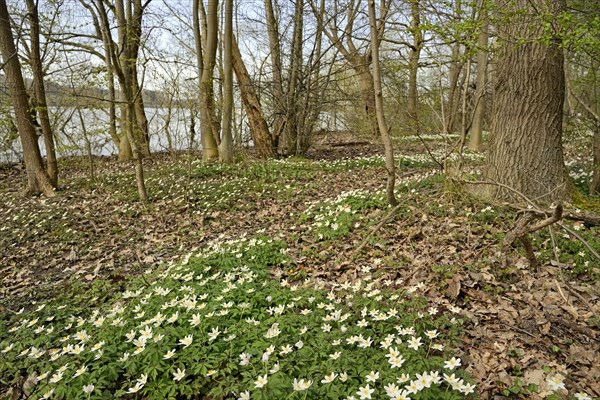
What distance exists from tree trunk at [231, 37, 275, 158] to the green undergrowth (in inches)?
338

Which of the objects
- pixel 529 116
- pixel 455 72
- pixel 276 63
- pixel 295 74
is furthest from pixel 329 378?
pixel 455 72

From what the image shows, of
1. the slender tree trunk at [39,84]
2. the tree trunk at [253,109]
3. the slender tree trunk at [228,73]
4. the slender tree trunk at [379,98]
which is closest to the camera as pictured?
the slender tree trunk at [379,98]

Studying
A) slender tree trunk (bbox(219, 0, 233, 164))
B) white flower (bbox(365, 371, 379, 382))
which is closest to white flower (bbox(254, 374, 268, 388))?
white flower (bbox(365, 371, 379, 382))

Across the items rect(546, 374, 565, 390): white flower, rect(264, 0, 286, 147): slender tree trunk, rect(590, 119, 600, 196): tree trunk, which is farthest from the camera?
rect(264, 0, 286, 147): slender tree trunk

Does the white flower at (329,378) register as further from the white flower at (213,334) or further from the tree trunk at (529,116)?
the tree trunk at (529,116)

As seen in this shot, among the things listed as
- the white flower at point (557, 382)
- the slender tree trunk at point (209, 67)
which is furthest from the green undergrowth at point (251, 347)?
the slender tree trunk at point (209, 67)

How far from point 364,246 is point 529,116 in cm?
270

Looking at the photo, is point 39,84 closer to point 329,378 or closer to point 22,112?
point 22,112

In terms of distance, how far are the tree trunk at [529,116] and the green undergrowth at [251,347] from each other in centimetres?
262

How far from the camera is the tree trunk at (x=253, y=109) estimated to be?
1152cm

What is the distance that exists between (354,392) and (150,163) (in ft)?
39.9

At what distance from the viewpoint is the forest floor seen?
272 cm

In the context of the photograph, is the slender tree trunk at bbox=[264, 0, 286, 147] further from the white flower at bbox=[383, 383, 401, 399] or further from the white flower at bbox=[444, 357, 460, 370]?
the white flower at bbox=[383, 383, 401, 399]

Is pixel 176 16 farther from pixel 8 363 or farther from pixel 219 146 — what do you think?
pixel 8 363
